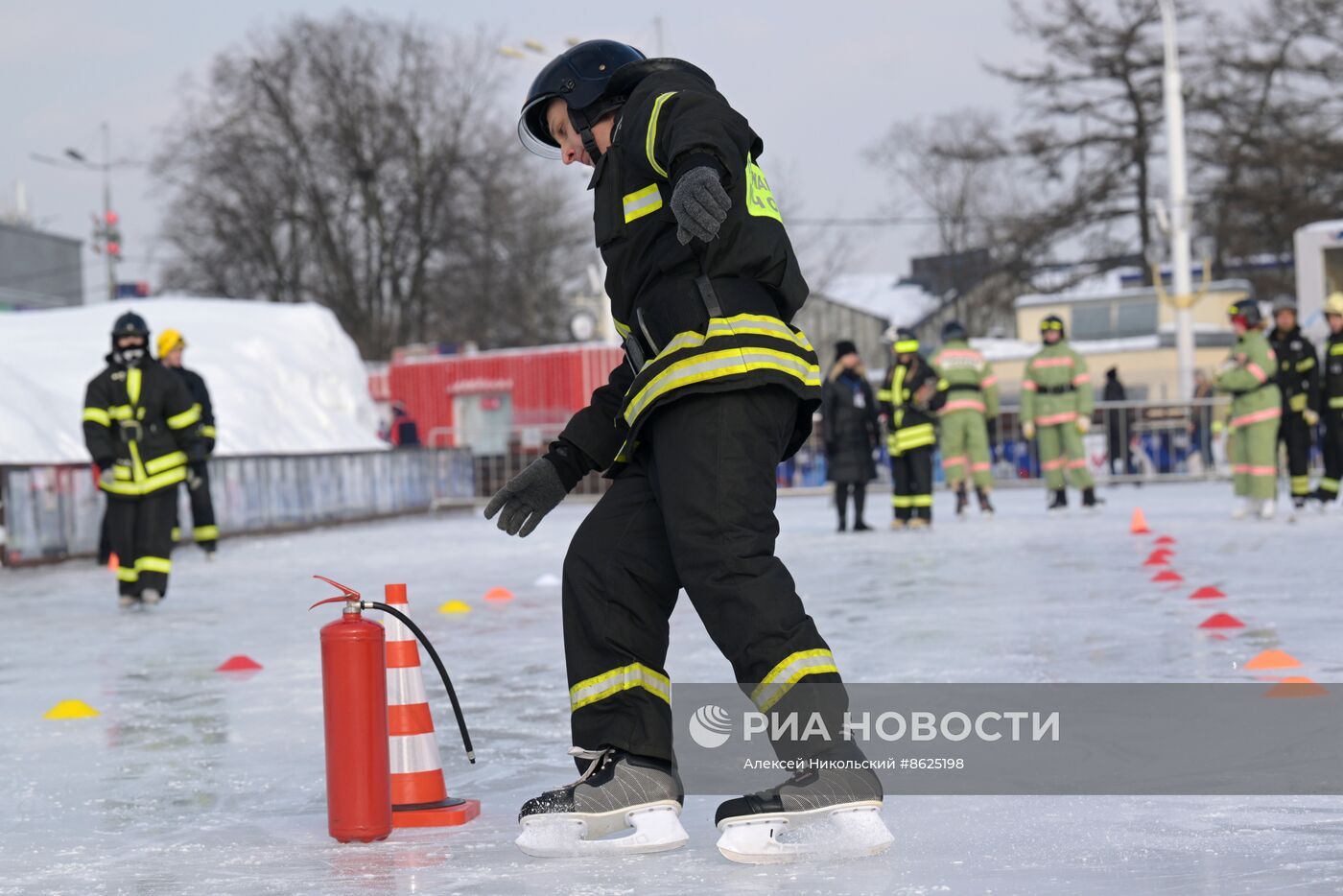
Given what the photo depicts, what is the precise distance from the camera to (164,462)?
975 cm

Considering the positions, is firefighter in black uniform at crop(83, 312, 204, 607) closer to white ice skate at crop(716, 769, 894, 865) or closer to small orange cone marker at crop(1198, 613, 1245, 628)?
small orange cone marker at crop(1198, 613, 1245, 628)

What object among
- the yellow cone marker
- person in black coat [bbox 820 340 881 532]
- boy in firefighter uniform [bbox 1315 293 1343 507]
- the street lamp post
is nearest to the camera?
the yellow cone marker

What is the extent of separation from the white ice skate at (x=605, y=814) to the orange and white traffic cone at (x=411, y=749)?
37cm

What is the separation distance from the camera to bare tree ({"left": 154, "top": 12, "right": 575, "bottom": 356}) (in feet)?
136

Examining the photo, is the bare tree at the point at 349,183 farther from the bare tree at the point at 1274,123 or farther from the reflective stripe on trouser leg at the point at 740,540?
the reflective stripe on trouser leg at the point at 740,540

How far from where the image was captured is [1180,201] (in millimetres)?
24953

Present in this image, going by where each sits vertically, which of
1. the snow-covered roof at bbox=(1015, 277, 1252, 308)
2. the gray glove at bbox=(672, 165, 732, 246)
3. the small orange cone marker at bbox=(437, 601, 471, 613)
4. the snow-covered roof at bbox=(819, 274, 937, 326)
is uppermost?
the snow-covered roof at bbox=(819, 274, 937, 326)

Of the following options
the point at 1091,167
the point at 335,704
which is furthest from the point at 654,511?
the point at 1091,167

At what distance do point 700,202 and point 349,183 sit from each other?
4095 centimetres

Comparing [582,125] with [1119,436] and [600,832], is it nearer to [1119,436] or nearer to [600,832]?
[600,832]

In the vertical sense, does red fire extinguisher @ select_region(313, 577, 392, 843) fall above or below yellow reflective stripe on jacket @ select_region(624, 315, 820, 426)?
below

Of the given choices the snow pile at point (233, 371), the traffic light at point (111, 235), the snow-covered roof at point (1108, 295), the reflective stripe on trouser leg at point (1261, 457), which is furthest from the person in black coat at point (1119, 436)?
the traffic light at point (111, 235)

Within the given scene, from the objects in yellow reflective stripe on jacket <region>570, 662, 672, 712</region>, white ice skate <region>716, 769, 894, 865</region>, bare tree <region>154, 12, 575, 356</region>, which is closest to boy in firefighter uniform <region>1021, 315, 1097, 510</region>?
yellow reflective stripe on jacket <region>570, 662, 672, 712</region>

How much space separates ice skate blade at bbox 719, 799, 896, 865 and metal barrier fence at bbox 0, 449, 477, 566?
1187 centimetres
